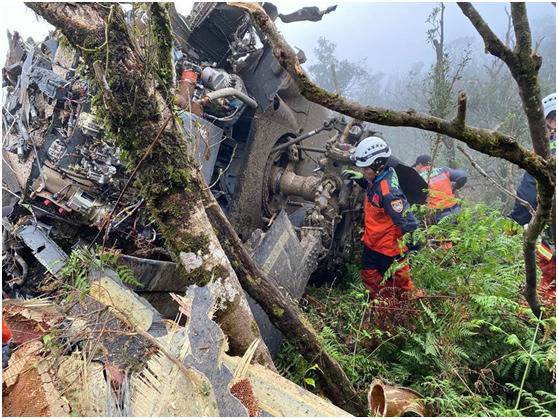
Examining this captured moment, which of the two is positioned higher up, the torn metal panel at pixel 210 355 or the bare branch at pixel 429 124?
the bare branch at pixel 429 124

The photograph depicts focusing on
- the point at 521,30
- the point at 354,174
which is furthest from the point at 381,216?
the point at 521,30

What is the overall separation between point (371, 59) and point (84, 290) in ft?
483

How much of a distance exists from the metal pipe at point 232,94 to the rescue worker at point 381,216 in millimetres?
1458

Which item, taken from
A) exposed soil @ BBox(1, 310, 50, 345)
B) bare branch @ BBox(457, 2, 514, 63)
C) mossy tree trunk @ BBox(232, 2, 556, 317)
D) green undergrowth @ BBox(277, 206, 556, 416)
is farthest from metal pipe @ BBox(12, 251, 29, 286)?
bare branch @ BBox(457, 2, 514, 63)

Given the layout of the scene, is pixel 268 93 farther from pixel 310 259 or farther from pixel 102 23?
pixel 102 23

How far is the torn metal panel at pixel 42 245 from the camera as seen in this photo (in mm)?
3889

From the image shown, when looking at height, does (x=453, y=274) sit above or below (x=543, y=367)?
above

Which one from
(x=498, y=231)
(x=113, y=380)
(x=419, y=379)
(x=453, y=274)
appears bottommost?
(x=113, y=380)

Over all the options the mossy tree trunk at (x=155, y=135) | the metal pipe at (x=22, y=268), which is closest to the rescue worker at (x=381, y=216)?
Result: the mossy tree trunk at (x=155, y=135)

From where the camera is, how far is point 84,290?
287 cm

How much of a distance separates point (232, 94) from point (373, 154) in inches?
71.8

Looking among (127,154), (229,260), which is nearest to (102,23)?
(127,154)

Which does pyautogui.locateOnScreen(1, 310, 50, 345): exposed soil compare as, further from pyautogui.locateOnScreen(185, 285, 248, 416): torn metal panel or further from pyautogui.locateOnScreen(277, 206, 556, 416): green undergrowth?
pyautogui.locateOnScreen(277, 206, 556, 416): green undergrowth

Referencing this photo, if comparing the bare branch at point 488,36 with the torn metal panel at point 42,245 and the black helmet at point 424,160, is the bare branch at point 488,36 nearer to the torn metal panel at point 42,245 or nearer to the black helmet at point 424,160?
the torn metal panel at point 42,245
